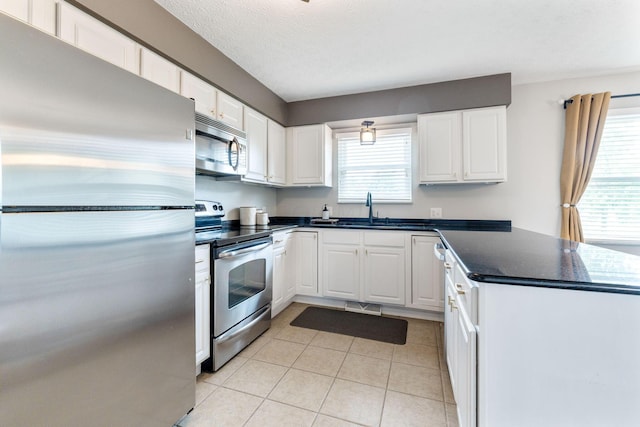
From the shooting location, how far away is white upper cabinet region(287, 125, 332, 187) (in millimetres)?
3352

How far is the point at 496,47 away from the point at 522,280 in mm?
2288

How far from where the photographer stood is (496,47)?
227cm

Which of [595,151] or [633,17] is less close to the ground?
[633,17]

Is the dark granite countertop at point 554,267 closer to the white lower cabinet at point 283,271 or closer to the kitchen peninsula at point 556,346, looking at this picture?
the kitchen peninsula at point 556,346

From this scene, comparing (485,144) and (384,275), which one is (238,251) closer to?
(384,275)

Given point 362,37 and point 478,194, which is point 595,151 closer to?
point 478,194

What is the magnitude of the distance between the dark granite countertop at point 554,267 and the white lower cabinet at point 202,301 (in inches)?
57.8

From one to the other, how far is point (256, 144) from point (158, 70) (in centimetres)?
117

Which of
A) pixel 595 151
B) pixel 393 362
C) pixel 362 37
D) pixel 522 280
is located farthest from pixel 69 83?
pixel 595 151

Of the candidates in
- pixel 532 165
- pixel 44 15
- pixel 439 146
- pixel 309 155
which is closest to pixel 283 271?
pixel 309 155

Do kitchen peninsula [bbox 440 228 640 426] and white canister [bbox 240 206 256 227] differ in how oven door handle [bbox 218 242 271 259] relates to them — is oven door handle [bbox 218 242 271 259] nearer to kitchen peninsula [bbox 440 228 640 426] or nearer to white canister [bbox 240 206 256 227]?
white canister [bbox 240 206 256 227]

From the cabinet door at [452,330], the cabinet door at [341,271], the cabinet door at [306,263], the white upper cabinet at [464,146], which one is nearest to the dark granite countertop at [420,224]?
the cabinet door at [306,263]

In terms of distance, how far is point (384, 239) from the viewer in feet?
9.42

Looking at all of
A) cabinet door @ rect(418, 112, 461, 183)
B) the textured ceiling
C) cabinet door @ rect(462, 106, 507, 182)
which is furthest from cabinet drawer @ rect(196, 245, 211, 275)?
cabinet door @ rect(462, 106, 507, 182)
